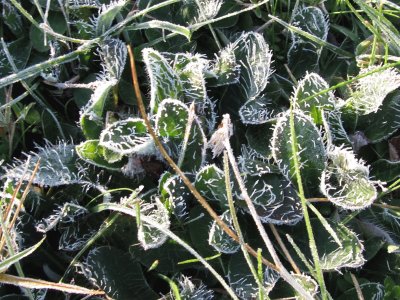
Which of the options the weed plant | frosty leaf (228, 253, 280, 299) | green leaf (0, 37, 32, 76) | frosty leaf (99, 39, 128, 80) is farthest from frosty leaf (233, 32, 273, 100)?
green leaf (0, 37, 32, 76)

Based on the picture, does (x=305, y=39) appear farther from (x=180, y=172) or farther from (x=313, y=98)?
(x=180, y=172)

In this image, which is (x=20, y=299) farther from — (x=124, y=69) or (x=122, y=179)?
(x=124, y=69)

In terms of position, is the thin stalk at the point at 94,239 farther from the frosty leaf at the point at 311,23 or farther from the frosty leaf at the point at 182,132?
the frosty leaf at the point at 311,23

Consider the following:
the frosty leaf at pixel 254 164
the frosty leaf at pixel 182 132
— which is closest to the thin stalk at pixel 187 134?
the frosty leaf at pixel 182 132

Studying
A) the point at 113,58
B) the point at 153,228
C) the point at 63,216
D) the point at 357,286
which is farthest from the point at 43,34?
the point at 357,286

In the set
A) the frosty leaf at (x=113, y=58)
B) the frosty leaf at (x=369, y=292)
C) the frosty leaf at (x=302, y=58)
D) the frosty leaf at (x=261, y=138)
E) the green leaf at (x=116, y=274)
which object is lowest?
the frosty leaf at (x=369, y=292)
